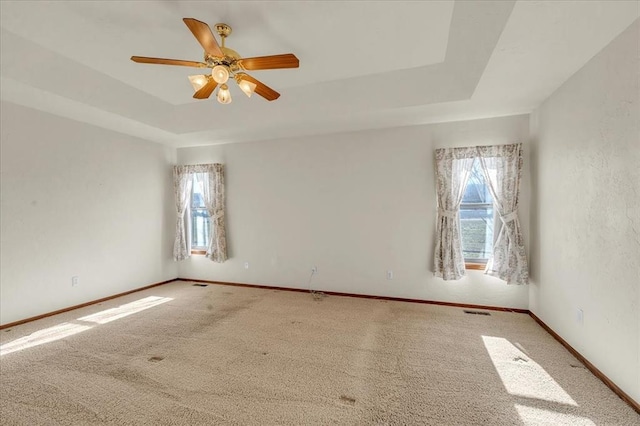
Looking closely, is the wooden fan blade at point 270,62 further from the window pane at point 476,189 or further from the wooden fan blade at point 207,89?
the window pane at point 476,189

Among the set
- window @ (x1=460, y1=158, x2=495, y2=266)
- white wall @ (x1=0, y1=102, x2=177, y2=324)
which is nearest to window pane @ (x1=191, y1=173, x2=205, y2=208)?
white wall @ (x1=0, y1=102, x2=177, y2=324)

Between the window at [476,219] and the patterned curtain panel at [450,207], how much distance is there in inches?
5.3

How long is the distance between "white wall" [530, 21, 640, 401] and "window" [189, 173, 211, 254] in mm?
5139

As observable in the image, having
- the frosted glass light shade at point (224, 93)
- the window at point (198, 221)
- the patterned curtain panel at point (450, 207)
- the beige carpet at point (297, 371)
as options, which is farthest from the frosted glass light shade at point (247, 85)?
the window at point (198, 221)

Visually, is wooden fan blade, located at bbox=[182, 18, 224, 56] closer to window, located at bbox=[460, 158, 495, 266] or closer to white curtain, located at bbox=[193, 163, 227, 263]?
white curtain, located at bbox=[193, 163, 227, 263]

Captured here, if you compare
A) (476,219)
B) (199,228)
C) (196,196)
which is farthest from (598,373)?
(196,196)

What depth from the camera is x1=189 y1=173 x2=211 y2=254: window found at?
511cm

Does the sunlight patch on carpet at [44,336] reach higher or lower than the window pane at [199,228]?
lower

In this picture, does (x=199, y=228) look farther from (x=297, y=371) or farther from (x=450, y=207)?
(x=450, y=207)

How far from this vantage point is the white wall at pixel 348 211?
3.67 m

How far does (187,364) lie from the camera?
2.26 m

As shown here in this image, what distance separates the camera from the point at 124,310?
358cm

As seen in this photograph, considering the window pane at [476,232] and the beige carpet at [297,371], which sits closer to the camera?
the beige carpet at [297,371]

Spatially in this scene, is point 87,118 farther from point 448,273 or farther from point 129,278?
point 448,273
